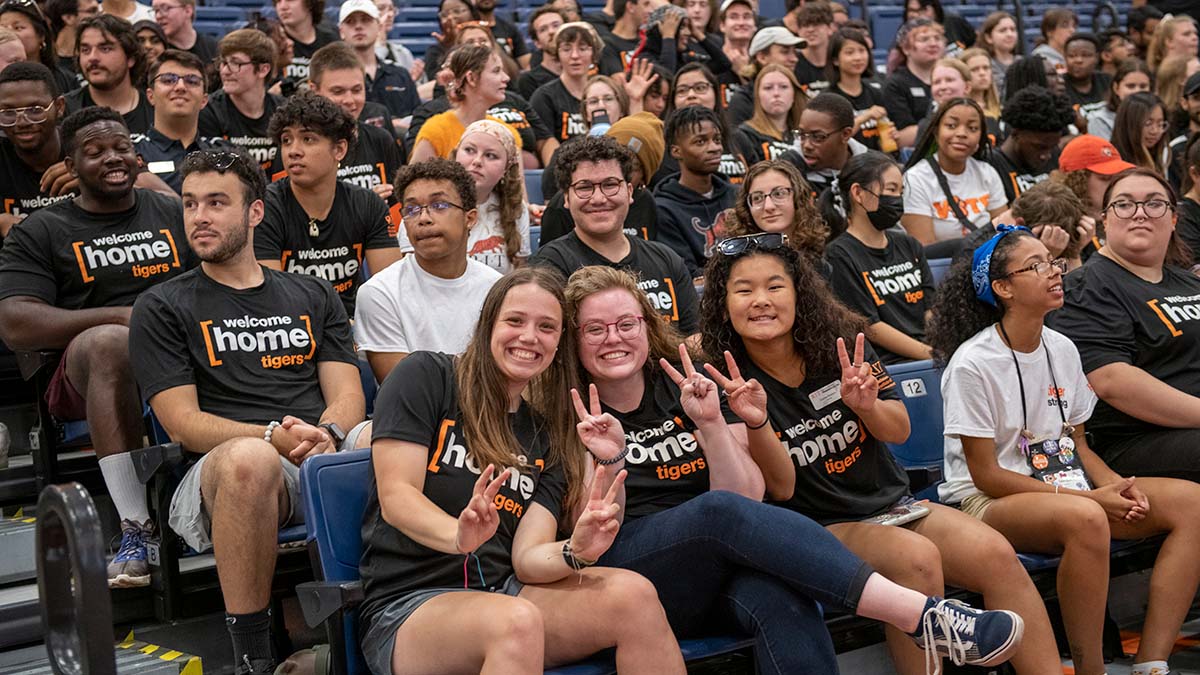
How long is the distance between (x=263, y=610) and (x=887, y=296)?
258 cm

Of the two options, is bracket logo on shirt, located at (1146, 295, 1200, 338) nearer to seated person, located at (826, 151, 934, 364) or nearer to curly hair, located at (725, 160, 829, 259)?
seated person, located at (826, 151, 934, 364)

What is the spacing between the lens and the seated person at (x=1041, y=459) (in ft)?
10.8

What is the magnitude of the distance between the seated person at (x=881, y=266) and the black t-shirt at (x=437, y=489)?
2.03 meters

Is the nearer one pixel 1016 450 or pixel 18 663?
pixel 18 663

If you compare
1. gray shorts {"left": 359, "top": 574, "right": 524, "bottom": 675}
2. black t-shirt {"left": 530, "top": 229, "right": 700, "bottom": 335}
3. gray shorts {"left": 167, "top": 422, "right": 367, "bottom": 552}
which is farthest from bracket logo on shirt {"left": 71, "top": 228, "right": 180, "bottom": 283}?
gray shorts {"left": 359, "top": 574, "right": 524, "bottom": 675}

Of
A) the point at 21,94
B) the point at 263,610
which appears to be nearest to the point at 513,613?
the point at 263,610

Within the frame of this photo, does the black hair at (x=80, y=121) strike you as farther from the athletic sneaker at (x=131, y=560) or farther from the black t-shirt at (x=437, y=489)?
the black t-shirt at (x=437, y=489)

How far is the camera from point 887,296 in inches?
182

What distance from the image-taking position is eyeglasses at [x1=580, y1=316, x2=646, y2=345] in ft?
9.75

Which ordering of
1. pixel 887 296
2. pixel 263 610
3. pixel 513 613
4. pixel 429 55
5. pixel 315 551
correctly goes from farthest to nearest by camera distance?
pixel 429 55 → pixel 887 296 → pixel 263 610 → pixel 315 551 → pixel 513 613

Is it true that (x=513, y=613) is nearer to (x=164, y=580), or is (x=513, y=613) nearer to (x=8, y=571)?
(x=164, y=580)

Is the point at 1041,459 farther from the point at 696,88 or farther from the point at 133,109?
the point at 133,109

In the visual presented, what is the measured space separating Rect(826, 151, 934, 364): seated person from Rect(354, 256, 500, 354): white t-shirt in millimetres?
1450

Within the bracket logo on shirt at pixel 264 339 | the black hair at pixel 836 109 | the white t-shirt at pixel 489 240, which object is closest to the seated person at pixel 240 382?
the bracket logo on shirt at pixel 264 339
